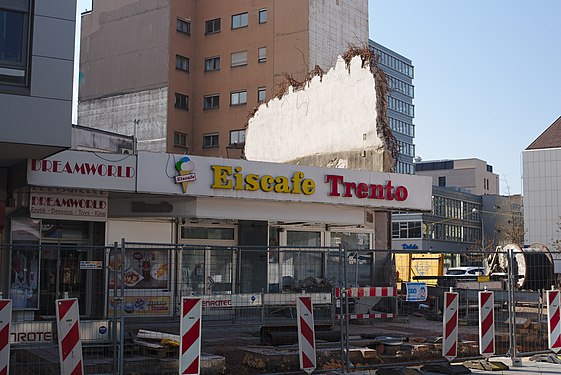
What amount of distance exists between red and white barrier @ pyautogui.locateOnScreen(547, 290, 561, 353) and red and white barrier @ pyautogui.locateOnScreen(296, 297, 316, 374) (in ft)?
17.8

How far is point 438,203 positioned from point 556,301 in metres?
84.0

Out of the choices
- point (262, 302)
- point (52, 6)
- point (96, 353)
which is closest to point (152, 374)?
point (96, 353)

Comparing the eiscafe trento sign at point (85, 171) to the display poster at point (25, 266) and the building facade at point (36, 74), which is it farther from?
the building facade at point (36, 74)

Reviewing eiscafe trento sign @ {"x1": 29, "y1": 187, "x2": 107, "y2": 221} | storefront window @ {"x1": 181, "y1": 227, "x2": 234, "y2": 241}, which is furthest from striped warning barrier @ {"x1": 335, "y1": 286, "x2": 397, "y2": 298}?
storefront window @ {"x1": 181, "y1": 227, "x2": 234, "y2": 241}

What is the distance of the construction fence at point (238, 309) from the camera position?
12555 millimetres

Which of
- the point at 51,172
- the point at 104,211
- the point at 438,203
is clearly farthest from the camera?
the point at 438,203

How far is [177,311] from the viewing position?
1346 centimetres

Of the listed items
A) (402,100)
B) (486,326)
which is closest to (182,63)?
(486,326)

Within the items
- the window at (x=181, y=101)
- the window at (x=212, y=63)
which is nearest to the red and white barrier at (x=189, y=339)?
the window at (x=181, y=101)

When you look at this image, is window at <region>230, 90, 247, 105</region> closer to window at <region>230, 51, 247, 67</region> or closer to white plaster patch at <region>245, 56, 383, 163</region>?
window at <region>230, 51, 247, 67</region>

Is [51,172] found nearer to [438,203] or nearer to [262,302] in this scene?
[262,302]

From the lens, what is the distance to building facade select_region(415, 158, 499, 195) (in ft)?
438

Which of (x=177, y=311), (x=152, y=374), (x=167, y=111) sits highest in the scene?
(x=167, y=111)

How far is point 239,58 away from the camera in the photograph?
52.0 m
